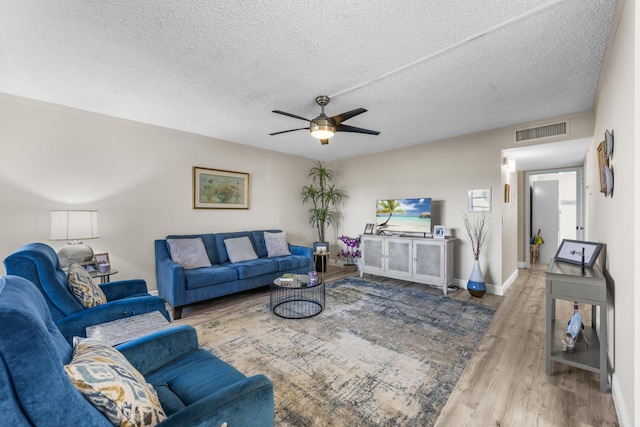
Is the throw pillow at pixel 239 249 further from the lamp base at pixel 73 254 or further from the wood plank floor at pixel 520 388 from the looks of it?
the lamp base at pixel 73 254

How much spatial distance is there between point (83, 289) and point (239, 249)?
238cm

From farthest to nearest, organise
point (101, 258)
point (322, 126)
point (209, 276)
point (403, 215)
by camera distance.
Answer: point (403, 215), point (209, 276), point (101, 258), point (322, 126)

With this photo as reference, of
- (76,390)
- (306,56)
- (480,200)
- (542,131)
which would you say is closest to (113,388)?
(76,390)

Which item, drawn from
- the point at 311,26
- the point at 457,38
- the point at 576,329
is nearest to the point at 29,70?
the point at 311,26

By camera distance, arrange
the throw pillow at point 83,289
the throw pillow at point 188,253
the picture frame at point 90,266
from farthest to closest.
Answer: the throw pillow at point 188,253 → the picture frame at point 90,266 → the throw pillow at point 83,289

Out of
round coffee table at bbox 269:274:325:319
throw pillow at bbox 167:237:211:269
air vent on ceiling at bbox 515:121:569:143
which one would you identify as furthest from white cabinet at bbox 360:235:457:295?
throw pillow at bbox 167:237:211:269

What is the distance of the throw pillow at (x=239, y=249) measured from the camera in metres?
4.34

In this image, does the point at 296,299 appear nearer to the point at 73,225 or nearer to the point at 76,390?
the point at 73,225

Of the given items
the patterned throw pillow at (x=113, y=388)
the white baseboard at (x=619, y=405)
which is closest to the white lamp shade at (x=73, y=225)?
the patterned throw pillow at (x=113, y=388)

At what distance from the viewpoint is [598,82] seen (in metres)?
2.64

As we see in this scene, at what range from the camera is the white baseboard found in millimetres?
1539

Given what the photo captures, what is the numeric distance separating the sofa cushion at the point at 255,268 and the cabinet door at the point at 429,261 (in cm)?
225

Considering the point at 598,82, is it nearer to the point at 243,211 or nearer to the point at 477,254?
the point at 477,254

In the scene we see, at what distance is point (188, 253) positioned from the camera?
3.83 meters
